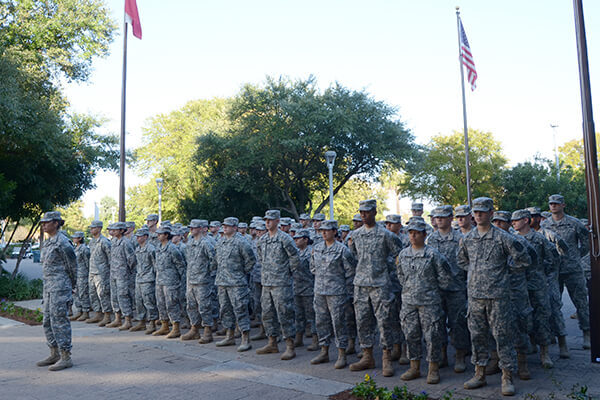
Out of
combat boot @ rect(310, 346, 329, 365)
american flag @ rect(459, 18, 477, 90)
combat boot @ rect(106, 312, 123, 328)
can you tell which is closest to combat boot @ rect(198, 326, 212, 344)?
combat boot @ rect(310, 346, 329, 365)

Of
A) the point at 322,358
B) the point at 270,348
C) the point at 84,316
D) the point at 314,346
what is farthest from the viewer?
the point at 84,316

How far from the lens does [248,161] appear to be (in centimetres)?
2941

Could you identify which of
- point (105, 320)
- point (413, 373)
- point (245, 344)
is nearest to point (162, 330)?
point (105, 320)

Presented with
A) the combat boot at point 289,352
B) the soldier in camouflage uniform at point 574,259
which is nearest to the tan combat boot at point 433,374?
the combat boot at point 289,352

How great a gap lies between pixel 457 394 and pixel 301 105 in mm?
24263

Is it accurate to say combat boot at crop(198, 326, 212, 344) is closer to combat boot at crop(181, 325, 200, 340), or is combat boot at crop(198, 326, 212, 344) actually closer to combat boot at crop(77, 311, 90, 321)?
combat boot at crop(181, 325, 200, 340)

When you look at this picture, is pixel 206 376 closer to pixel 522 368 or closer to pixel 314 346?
pixel 314 346

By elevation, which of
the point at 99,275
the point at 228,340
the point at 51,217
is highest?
the point at 51,217

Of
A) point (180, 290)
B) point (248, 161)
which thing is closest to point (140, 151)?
point (248, 161)

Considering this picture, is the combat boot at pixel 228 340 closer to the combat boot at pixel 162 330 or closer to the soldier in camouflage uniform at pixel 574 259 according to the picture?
the combat boot at pixel 162 330

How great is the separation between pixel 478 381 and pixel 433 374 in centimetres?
54

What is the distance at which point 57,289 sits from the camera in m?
7.62

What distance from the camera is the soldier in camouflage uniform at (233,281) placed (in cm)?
854

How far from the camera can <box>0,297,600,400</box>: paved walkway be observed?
6.08m
